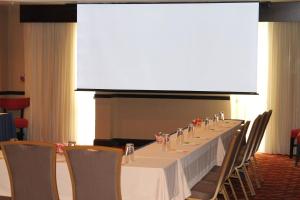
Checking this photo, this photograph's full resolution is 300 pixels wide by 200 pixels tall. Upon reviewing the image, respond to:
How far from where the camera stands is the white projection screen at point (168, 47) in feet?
32.9

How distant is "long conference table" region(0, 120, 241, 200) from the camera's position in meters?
4.23

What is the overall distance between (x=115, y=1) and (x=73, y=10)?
913 millimetres

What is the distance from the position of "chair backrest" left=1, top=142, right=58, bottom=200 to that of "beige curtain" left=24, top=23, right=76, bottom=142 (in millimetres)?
7015

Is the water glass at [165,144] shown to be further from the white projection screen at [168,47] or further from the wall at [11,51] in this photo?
the wall at [11,51]

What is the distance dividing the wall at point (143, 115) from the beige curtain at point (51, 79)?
2.68 feet

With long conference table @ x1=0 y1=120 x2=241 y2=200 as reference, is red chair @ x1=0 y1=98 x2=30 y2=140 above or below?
above

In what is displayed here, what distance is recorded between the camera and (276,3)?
996 cm

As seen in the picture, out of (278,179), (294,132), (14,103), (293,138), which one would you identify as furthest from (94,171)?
(14,103)

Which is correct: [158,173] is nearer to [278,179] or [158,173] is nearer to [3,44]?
[278,179]

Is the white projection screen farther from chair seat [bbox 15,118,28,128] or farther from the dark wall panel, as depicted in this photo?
chair seat [bbox 15,118,28,128]

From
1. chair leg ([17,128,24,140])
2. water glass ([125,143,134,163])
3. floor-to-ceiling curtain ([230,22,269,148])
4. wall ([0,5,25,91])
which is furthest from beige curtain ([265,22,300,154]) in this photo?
water glass ([125,143,134,163])

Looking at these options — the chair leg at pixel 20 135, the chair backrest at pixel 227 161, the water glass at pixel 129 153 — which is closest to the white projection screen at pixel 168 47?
the chair leg at pixel 20 135

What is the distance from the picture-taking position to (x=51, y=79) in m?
11.4

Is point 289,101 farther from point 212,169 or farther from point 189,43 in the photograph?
point 212,169
